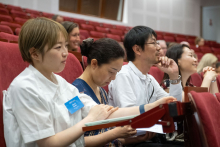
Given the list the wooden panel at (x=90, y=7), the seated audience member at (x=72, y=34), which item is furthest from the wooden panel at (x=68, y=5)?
the seated audience member at (x=72, y=34)

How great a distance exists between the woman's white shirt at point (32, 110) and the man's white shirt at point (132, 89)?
227mm

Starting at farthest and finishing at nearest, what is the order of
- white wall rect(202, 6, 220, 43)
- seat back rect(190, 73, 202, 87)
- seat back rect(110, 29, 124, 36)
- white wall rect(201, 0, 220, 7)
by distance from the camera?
white wall rect(202, 6, 220, 43) < white wall rect(201, 0, 220, 7) < seat back rect(110, 29, 124, 36) < seat back rect(190, 73, 202, 87)

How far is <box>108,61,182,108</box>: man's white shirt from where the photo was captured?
592mm

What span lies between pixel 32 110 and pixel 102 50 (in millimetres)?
243

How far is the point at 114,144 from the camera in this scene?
0.45 m

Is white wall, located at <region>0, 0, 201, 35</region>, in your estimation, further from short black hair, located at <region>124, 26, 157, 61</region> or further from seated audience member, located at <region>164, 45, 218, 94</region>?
short black hair, located at <region>124, 26, 157, 61</region>

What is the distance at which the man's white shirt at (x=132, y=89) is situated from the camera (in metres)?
0.59

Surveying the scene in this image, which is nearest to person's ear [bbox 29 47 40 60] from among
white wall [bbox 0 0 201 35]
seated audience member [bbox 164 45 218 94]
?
seated audience member [bbox 164 45 218 94]

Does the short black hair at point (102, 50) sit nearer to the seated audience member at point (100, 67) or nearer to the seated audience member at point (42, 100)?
the seated audience member at point (100, 67)

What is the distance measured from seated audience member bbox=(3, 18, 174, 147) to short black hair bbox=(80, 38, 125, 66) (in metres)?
0.13

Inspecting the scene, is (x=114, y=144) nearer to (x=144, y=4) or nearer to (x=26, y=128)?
(x=26, y=128)

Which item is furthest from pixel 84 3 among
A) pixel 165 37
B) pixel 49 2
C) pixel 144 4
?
pixel 165 37

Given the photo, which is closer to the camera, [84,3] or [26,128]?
[26,128]

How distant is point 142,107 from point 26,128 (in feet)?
0.64
